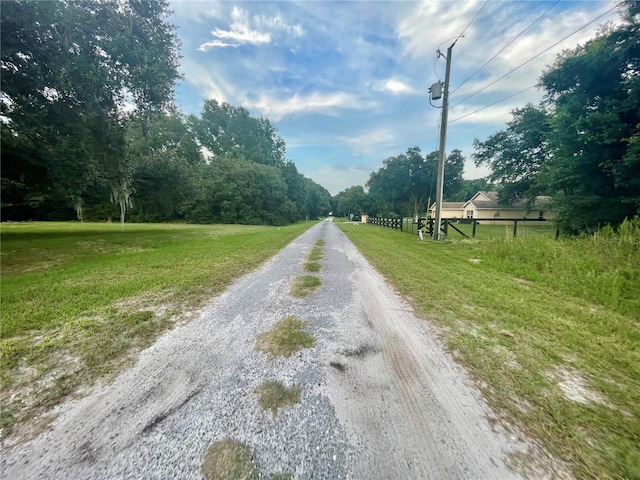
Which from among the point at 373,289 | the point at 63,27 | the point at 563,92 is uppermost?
the point at 63,27

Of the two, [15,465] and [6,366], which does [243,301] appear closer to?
[6,366]

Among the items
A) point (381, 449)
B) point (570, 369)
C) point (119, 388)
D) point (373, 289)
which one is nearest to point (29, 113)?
point (119, 388)

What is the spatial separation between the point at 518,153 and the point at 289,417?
32.3 metres

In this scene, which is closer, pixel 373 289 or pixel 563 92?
pixel 373 289

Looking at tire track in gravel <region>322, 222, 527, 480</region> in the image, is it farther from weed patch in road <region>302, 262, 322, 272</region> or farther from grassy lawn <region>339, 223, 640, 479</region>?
weed patch in road <region>302, 262, 322, 272</region>

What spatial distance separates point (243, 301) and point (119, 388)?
195 centimetres

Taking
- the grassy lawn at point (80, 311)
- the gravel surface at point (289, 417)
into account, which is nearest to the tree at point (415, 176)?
the grassy lawn at point (80, 311)

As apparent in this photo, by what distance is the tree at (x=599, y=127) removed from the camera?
8.60m

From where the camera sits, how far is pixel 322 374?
207cm

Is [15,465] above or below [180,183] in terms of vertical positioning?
below

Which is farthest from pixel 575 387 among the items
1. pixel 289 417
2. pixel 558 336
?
pixel 289 417

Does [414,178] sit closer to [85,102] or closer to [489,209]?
[489,209]

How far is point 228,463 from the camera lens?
130 cm

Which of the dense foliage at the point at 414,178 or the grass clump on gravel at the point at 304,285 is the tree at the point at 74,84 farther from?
the dense foliage at the point at 414,178
